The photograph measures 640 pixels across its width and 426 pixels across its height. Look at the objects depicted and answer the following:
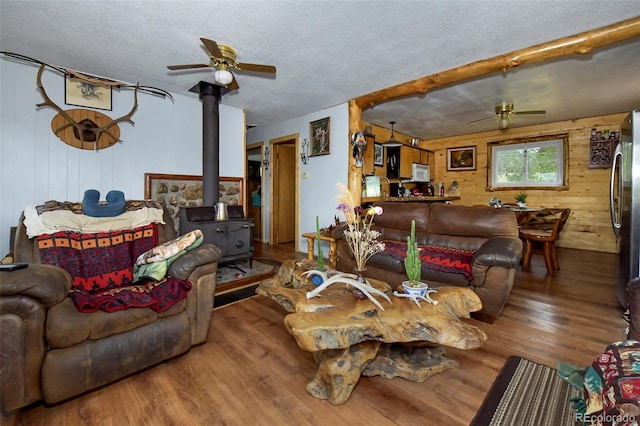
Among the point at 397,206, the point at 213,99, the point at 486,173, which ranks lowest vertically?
the point at 397,206

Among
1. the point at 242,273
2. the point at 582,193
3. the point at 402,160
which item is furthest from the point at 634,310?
the point at 582,193

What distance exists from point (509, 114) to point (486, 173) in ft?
7.63

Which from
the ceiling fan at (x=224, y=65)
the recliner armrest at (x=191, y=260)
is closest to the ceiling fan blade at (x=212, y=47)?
the ceiling fan at (x=224, y=65)

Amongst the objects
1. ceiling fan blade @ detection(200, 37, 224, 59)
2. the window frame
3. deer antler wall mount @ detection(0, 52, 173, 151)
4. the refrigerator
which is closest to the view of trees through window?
the window frame

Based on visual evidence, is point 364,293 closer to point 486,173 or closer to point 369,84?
point 369,84

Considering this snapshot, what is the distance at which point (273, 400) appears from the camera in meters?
1.45

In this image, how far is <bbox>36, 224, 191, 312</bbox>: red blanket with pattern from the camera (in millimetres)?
1559

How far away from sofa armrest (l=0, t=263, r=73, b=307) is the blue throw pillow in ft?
2.97

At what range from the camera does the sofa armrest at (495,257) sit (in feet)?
7.17

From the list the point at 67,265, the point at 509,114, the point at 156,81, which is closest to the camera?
the point at 67,265

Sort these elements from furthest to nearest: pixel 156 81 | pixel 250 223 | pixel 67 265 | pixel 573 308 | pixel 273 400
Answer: pixel 250 223 < pixel 156 81 < pixel 573 308 < pixel 67 265 < pixel 273 400

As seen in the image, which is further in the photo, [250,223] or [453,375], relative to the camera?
[250,223]

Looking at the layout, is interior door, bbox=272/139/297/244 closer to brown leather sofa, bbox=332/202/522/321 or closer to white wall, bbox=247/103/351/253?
white wall, bbox=247/103/351/253

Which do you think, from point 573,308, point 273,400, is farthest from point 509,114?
point 273,400
